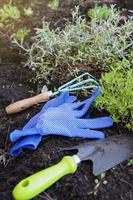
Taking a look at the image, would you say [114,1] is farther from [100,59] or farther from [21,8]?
[100,59]

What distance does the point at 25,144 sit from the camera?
2436 mm

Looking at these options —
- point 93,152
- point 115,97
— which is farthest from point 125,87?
point 93,152

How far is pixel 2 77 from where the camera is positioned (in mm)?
3098

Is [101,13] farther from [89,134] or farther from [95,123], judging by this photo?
[89,134]

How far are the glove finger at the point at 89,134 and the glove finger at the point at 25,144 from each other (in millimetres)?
207

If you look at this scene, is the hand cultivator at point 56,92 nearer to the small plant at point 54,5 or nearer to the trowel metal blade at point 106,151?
the trowel metal blade at point 106,151

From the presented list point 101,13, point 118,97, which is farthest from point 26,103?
point 101,13

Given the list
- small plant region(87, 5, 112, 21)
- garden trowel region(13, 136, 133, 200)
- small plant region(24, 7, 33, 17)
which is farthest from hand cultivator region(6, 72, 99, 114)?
small plant region(24, 7, 33, 17)

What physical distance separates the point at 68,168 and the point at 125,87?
0.62 m

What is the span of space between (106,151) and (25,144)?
0.42m

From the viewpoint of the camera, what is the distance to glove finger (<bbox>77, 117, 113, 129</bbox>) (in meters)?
2.56

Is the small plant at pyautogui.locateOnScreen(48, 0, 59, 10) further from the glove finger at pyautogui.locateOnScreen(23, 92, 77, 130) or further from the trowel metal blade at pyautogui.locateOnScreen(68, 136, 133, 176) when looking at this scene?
the trowel metal blade at pyautogui.locateOnScreen(68, 136, 133, 176)

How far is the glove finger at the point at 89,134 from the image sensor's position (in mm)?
2486

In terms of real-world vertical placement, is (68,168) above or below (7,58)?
below
